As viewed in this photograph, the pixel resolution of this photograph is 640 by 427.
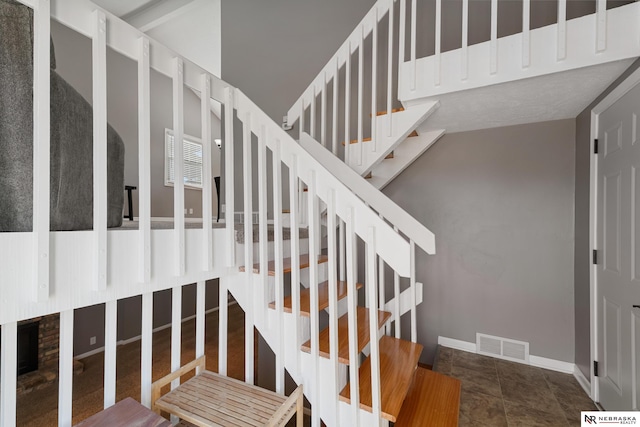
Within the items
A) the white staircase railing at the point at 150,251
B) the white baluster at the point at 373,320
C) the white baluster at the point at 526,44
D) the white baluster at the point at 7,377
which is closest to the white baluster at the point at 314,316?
the white staircase railing at the point at 150,251

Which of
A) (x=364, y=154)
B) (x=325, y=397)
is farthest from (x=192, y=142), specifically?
(x=325, y=397)

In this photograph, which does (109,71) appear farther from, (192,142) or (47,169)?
(47,169)

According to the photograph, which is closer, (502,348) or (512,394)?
(512,394)

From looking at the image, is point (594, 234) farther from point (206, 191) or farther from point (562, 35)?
point (206, 191)

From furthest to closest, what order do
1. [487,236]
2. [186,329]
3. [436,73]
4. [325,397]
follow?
[186,329], [487,236], [436,73], [325,397]

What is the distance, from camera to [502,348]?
2.39m

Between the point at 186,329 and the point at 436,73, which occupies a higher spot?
the point at 436,73

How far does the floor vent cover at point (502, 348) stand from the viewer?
2.33 meters

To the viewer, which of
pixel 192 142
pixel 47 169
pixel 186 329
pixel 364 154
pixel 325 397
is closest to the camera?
pixel 47 169

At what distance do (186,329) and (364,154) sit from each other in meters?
4.46

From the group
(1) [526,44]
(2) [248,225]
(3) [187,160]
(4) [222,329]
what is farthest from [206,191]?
(3) [187,160]

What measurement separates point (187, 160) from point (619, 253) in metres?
5.77

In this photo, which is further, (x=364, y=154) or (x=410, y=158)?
(x=410, y=158)

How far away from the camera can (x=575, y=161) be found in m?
2.22
